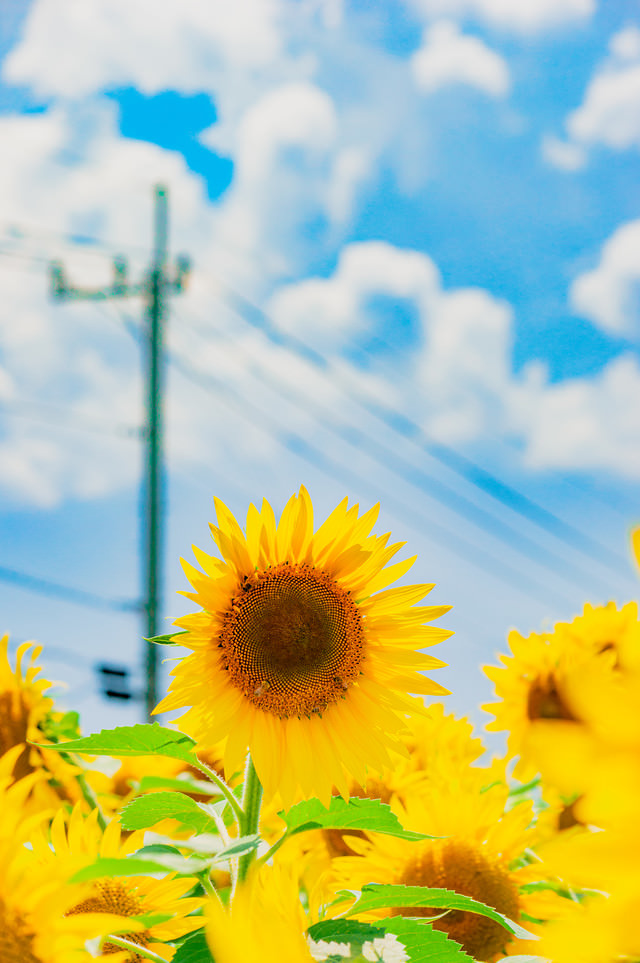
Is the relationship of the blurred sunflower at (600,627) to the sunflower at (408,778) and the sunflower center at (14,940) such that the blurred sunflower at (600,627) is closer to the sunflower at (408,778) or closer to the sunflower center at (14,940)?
the sunflower at (408,778)

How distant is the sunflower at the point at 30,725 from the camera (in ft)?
5.65

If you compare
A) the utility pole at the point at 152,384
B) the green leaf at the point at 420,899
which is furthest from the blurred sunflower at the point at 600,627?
the utility pole at the point at 152,384

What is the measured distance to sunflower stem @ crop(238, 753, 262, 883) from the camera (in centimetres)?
110

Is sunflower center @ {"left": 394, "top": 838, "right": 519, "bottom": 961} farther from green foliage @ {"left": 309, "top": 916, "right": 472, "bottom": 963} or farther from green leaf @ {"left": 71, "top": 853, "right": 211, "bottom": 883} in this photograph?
green leaf @ {"left": 71, "top": 853, "right": 211, "bottom": 883}

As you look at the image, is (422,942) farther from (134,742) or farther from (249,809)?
(134,742)

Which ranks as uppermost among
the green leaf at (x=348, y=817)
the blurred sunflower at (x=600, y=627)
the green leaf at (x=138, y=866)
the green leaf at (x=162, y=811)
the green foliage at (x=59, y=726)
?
the blurred sunflower at (x=600, y=627)

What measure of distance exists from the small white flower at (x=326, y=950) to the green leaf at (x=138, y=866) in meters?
0.16

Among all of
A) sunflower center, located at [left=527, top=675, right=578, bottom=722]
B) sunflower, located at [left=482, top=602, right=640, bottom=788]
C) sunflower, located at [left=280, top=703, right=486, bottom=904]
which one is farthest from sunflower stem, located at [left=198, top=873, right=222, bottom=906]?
sunflower center, located at [left=527, top=675, right=578, bottom=722]

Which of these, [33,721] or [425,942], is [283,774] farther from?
[33,721]

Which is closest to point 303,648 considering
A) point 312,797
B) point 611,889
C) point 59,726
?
point 312,797

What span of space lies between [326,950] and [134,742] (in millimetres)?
343

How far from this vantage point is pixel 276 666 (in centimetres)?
135

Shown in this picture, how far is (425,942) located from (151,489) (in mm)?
12653

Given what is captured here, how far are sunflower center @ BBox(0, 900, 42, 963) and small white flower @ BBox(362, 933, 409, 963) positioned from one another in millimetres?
391
